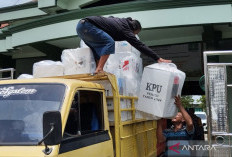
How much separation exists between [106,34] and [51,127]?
2.31m

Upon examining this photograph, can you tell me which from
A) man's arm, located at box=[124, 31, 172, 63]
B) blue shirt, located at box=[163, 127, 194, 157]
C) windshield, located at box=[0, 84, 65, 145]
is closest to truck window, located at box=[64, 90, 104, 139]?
windshield, located at box=[0, 84, 65, 145]

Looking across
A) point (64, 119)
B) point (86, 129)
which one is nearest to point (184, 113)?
point (86, 129)

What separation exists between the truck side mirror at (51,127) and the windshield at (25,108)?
1.19ft

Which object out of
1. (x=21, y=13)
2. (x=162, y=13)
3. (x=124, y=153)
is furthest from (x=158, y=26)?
(x=21, y=13)

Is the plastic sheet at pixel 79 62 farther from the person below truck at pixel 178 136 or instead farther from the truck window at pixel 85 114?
the person below truck at pixel 178 136

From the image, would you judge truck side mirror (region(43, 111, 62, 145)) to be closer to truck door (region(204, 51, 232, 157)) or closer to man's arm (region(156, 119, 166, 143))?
truck door (region(204, 51, 232, 157))

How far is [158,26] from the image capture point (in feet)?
A: 28.1

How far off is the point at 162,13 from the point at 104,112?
5.21m

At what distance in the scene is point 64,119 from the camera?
309 centimetres

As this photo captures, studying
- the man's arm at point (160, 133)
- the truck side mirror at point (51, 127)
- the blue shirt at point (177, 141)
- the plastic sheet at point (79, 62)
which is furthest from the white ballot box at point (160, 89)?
the truck side mirror at point (51, 127)

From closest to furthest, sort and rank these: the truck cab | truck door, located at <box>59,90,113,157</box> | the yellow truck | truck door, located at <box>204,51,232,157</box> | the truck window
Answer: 1. the yellow truck
2. the truck cab
3. truck door, located at <box>59,90,113,157</box>
4. the truck window
5. truck door, located at <box>204,51,232,157</box>

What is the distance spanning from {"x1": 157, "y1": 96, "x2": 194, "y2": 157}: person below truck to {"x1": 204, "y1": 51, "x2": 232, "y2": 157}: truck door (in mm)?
1121

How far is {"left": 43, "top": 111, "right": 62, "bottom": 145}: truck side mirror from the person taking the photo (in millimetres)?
2591

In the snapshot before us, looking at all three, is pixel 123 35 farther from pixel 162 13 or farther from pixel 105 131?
pixel 162 13
